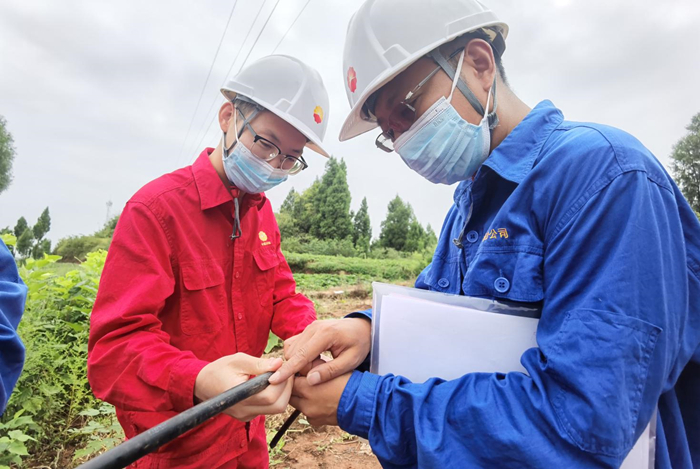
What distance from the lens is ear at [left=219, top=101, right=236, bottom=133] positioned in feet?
6.91

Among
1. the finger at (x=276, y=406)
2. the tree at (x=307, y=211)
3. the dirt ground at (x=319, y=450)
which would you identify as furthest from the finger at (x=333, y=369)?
the tree at (x=307, y=211)

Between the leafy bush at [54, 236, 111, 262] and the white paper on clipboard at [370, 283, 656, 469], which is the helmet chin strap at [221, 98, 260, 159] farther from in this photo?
the leafy bush at [54, 236, 111, 262]

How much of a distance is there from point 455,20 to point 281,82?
109cm

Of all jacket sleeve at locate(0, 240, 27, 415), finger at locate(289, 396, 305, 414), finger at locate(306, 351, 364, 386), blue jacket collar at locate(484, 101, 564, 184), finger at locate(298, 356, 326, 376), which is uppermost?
blue jacket collar at locate(484, 101, 564, 184)

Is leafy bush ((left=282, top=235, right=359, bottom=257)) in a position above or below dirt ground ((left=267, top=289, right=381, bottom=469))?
above

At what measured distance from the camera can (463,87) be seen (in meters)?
1.27

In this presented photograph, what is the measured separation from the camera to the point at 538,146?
112 cm

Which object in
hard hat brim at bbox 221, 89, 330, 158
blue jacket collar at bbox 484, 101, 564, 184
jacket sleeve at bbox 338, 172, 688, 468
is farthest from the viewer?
hard hat brim at bbox 221, 89, 330, 158

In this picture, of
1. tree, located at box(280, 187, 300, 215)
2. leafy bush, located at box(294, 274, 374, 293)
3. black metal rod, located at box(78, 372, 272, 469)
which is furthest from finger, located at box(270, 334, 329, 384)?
tree, located at box(280, 187, 300, 215)

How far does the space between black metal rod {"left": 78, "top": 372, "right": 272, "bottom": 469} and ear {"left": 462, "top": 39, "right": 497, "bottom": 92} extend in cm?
125

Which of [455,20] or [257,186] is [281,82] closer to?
[257,186]

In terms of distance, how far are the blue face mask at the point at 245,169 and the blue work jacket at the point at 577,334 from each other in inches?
A: 49.9

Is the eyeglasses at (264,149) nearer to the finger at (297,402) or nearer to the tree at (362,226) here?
the finger at (297,402)

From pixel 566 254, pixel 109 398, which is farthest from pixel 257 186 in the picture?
pixel 566 254
